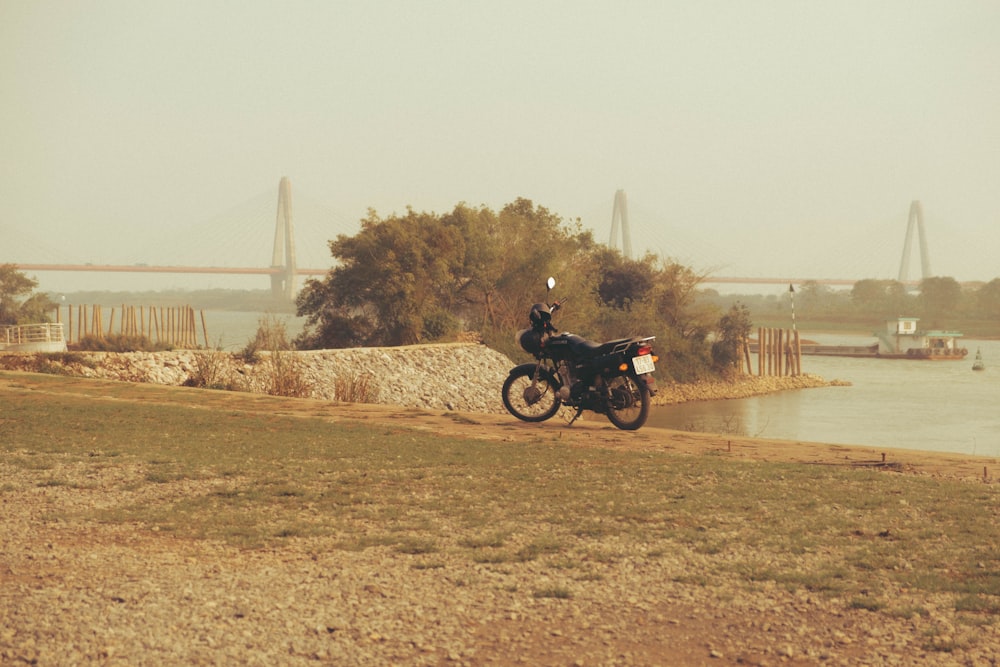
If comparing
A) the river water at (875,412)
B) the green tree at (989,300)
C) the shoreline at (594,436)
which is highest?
the green tree at (989,300)

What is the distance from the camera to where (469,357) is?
39.0 meters

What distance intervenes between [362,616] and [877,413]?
45.8 meters

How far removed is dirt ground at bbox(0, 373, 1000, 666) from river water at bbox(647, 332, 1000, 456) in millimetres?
23060

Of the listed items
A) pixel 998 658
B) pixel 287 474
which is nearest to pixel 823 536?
pixel 998 658

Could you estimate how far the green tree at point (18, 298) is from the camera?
52531 millimetres

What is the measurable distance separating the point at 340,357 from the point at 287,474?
24.2 m

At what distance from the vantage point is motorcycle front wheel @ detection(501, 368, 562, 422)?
42.7 ft

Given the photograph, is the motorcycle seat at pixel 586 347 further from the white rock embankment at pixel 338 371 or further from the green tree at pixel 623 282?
the green tree at pixel 623 282

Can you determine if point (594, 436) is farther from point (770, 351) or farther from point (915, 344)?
point (915, 344)

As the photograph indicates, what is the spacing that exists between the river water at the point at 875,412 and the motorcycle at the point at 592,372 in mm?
15814

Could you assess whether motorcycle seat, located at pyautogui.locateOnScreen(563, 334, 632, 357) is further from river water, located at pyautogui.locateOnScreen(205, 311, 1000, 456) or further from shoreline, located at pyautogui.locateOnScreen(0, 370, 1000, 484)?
river water, located at pyautogui.locateOnScreen(205, 311, 1000, 456)

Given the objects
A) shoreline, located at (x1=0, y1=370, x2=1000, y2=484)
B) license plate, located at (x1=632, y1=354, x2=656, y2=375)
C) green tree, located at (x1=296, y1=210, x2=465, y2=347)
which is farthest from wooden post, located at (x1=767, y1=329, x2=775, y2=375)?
license plate, located at (x1=632, y1=354, x2=656, y2=375)

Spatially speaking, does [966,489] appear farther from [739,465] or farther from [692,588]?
[692,588]

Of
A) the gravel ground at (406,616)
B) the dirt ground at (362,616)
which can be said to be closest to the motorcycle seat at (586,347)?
the gravel ground at (406,616)
